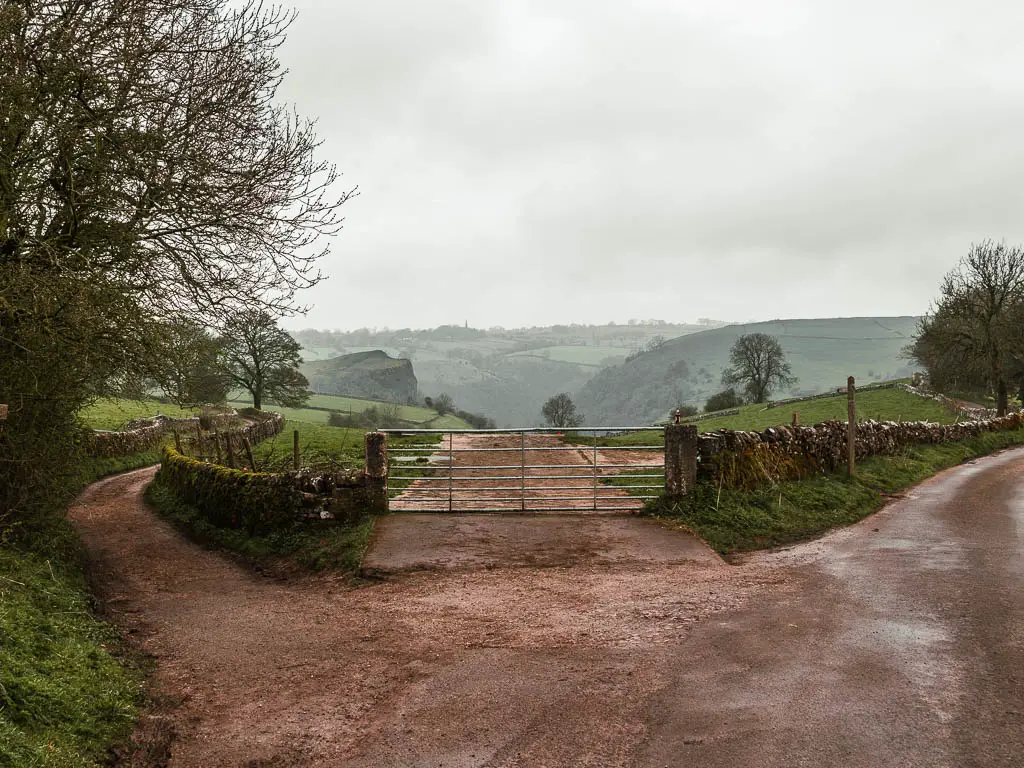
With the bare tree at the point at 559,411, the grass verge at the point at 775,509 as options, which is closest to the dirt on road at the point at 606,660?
the grass verge at the point at 775,509

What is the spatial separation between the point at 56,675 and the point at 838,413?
4006 centimetres

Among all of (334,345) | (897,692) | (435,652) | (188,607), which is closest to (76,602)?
(188,607)

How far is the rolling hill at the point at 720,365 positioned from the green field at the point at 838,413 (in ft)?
212

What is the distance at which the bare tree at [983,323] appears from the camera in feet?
109

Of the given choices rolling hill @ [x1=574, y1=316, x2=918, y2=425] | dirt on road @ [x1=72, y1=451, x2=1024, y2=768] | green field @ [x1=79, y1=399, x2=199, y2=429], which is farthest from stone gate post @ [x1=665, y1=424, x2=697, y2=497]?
rolling hill @ [x1=574, y1=316, x2=918, y2=425]

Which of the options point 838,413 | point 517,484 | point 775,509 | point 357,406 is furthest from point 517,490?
point 357,406

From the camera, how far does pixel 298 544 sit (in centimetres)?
1000

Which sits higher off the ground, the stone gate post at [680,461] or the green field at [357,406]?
the stone gate post at [680,461]

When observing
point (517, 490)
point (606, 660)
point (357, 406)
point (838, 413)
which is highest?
point (517, 490)

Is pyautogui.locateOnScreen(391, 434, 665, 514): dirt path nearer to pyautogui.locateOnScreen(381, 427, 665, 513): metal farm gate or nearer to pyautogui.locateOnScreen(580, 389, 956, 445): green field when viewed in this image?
pyautogui.locateOnScreen(381, 427, 665, 513): metal farm gate

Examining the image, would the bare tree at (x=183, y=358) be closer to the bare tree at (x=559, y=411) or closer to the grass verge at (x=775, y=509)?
the grass verge at (x=775, y=509)

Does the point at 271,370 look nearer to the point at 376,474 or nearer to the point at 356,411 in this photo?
the point at 356,411

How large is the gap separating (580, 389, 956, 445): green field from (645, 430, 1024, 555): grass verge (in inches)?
622

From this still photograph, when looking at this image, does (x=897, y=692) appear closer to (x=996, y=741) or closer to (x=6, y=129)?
(x=996, y=741)
